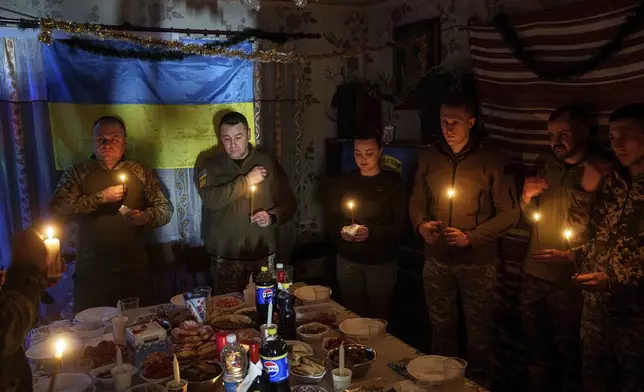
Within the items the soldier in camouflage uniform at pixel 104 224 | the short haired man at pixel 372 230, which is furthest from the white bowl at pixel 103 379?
the short haired man at pixel 372 230

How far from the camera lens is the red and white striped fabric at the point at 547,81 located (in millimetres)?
3115

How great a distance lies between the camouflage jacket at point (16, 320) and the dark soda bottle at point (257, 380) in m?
0.72

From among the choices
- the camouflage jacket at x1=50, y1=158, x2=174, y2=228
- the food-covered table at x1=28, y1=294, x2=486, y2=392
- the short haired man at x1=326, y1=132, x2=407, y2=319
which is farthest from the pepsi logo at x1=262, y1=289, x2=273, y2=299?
the camouflage jacket at x1=50, y1=158, x2=174, y2=228

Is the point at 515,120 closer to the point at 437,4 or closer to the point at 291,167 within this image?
the point at 437,4

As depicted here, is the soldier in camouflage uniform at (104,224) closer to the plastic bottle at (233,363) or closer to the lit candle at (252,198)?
the lit candle at (252,198)

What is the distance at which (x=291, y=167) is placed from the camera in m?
5.12

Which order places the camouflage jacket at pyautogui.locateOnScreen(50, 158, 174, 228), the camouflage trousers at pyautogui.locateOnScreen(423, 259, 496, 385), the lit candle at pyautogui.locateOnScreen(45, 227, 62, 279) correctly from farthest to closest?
the camouflage jacket at pyautogui.locateOnScreen(50, 158, 174, 228) < the camouflage trousers at pyautogui.locateOnScreen(423, 259, 496, 385) < the lit candle at pyautogui.locateOnScreen(45, 227, 62, 279)

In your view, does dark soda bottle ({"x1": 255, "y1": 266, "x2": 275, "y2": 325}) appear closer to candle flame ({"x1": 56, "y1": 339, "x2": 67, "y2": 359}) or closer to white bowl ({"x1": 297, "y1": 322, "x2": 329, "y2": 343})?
white bowl ({"x1": 297, "y1": 322, "x2": 329, "y2": 343})

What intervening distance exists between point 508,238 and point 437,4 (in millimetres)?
2095

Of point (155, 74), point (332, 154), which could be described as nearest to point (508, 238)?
point (332, 154)

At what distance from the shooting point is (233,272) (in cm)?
389

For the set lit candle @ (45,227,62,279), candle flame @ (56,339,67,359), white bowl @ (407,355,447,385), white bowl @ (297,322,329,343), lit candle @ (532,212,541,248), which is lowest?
white bowl @ (407,355,447,385)

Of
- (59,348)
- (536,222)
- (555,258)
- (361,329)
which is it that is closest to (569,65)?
(536,222)

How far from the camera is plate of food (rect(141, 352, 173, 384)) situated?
206 centimetres
